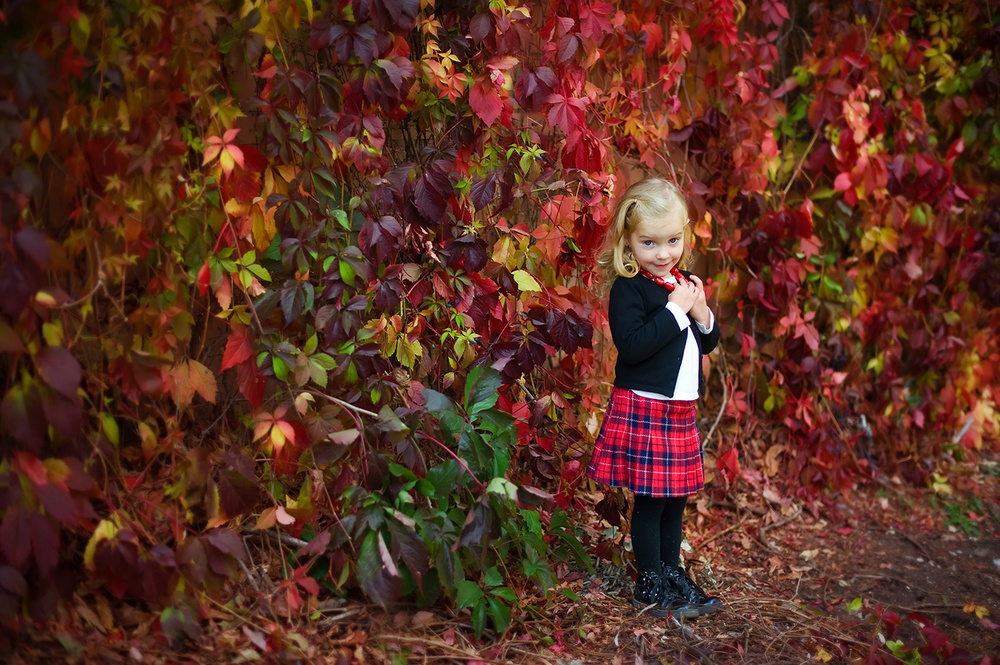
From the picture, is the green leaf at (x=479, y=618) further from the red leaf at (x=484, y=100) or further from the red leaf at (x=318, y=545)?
the red leaf at (x=484, y=100)

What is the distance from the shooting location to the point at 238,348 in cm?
186

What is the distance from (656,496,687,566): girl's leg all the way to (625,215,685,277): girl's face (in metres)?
0.69

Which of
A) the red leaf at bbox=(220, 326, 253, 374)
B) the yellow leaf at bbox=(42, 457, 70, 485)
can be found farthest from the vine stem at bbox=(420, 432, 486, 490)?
the yellow leaf at bbox=(42, 457, 70, 485)

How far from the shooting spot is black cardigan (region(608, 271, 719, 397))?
2.21m

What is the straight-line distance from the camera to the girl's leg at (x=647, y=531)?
7.71ft

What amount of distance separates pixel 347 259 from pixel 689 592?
141 centimetres

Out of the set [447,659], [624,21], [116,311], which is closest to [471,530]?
[447,659]

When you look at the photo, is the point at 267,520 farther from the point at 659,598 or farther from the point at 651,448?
the point at 659,598

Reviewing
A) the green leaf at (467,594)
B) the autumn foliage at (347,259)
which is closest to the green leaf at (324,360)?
the autumn foliage at (347,259)

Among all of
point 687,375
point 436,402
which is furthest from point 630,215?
point 436,402

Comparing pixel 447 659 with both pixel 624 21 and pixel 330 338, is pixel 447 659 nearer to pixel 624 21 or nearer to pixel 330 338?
pixel 330 338

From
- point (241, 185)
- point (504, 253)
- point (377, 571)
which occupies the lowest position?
point (377, 571)

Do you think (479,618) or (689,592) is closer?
(479,618)

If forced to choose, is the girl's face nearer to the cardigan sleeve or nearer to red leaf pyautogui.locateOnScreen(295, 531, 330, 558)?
the cardigan sleeve
